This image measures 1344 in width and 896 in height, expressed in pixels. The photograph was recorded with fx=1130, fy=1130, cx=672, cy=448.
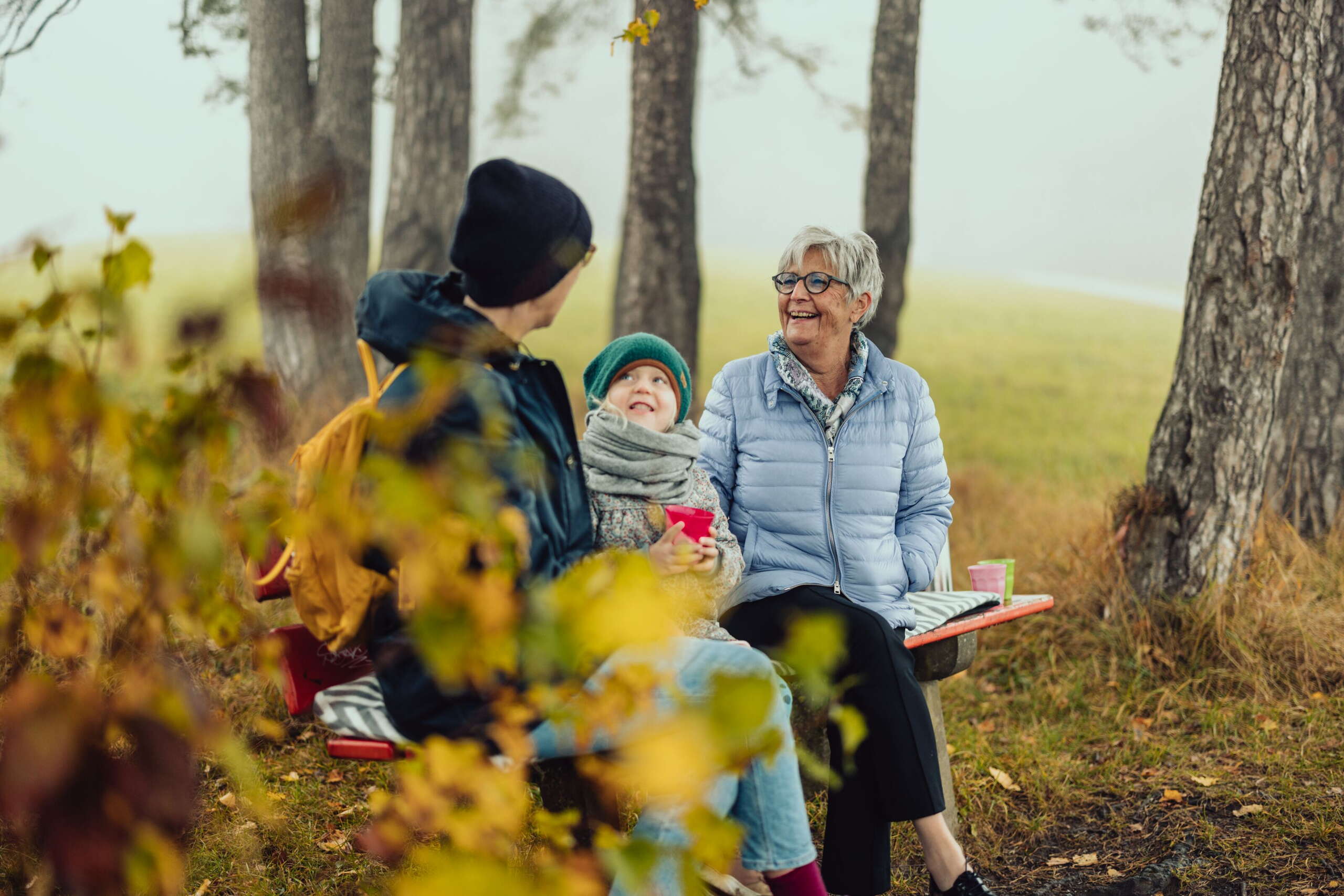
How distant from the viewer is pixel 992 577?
370 centimetres

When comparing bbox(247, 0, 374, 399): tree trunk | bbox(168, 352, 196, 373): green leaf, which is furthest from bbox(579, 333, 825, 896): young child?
bbox(247, 0, 374, 399): tree trunk

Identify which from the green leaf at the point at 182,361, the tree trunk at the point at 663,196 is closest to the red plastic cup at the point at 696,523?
the green leaf at the point at 182,361

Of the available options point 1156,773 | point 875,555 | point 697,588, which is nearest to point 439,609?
point 697,588

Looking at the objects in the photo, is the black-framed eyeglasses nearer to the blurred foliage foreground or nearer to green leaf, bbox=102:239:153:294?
the blurred foliage foreground

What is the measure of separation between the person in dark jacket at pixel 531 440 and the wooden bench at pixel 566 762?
0.20 meters

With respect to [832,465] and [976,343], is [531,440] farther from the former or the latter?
[976,343]

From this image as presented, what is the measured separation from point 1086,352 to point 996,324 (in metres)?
4.32

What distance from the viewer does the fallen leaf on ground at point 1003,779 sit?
12.4 ft

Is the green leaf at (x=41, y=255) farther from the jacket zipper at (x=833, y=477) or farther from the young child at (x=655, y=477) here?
the jacket zipper at (x=833, y=477)

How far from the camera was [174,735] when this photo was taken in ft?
3.84

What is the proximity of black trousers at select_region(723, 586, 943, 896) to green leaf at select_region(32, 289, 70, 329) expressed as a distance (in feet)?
6.72

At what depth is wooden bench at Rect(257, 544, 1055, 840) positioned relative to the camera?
8.14 feet

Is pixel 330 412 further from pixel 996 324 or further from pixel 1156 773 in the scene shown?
pixel 996 324

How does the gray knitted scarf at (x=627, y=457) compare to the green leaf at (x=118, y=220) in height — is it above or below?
below
